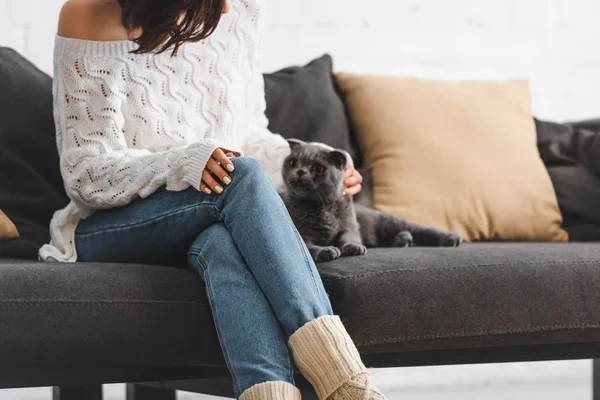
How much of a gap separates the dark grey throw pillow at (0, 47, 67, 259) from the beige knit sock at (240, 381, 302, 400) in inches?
32.6

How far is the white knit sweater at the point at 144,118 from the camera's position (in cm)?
165

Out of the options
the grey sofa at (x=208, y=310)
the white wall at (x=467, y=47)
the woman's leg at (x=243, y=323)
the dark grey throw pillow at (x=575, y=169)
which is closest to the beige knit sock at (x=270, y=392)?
the woman's leg at (x=243, y=323)

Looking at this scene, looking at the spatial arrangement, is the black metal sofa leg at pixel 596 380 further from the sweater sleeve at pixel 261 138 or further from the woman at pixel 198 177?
the sweater sleeve at pixel 261 138

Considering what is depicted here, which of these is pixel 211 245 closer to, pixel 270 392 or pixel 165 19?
pixel 270 392

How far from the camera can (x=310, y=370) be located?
1.39 metres

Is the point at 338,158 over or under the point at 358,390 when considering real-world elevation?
over

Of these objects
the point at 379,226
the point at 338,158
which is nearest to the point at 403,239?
the point at 379,226

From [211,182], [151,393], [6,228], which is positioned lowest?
[151,393]

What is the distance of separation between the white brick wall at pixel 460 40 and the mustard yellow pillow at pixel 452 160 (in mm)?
395

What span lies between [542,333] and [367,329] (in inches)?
15.8

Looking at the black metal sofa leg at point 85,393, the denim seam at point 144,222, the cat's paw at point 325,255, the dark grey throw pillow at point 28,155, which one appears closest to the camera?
the denim seam at point 144,222

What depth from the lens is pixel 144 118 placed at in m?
1.86

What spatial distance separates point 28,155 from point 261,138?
1.91 ft

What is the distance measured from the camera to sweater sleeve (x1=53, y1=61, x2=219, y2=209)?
159 centimetres
